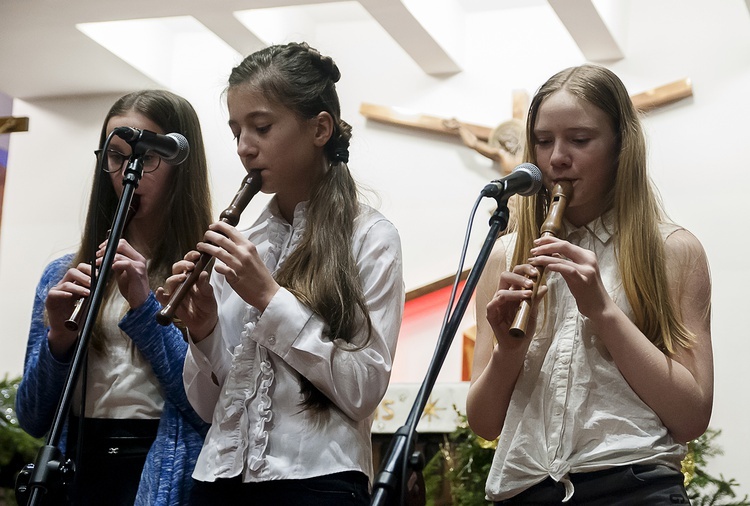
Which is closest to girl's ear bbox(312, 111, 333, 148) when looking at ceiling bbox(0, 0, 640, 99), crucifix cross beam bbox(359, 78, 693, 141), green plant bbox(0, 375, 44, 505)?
green plant bbox(0, 375, 44, 505)

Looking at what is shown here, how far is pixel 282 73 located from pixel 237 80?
99 millimetres

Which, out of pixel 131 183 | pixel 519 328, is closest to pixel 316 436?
pixel 519 328

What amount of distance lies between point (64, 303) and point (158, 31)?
12.5 feet

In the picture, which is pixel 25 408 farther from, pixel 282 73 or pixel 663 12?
pixel 663 12

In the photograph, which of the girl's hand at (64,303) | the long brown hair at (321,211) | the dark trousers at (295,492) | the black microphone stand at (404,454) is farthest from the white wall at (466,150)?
the black microphone stand at (404,454)

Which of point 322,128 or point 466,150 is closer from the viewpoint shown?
point 322,128

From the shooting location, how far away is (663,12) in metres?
4.99

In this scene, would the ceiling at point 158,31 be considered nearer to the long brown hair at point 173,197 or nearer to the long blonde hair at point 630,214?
the long brown hair at point 173,197

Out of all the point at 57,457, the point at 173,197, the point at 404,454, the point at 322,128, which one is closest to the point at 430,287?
the point at 173,197

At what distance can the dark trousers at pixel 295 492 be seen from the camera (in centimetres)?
180

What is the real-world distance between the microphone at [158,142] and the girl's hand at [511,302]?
28.8 inches

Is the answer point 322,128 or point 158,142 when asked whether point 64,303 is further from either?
point 322,128

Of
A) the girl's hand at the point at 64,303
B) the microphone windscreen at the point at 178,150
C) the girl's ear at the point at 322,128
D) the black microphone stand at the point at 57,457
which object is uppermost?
the girl's ear at the point at 322,128

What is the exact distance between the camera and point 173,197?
2.44m
